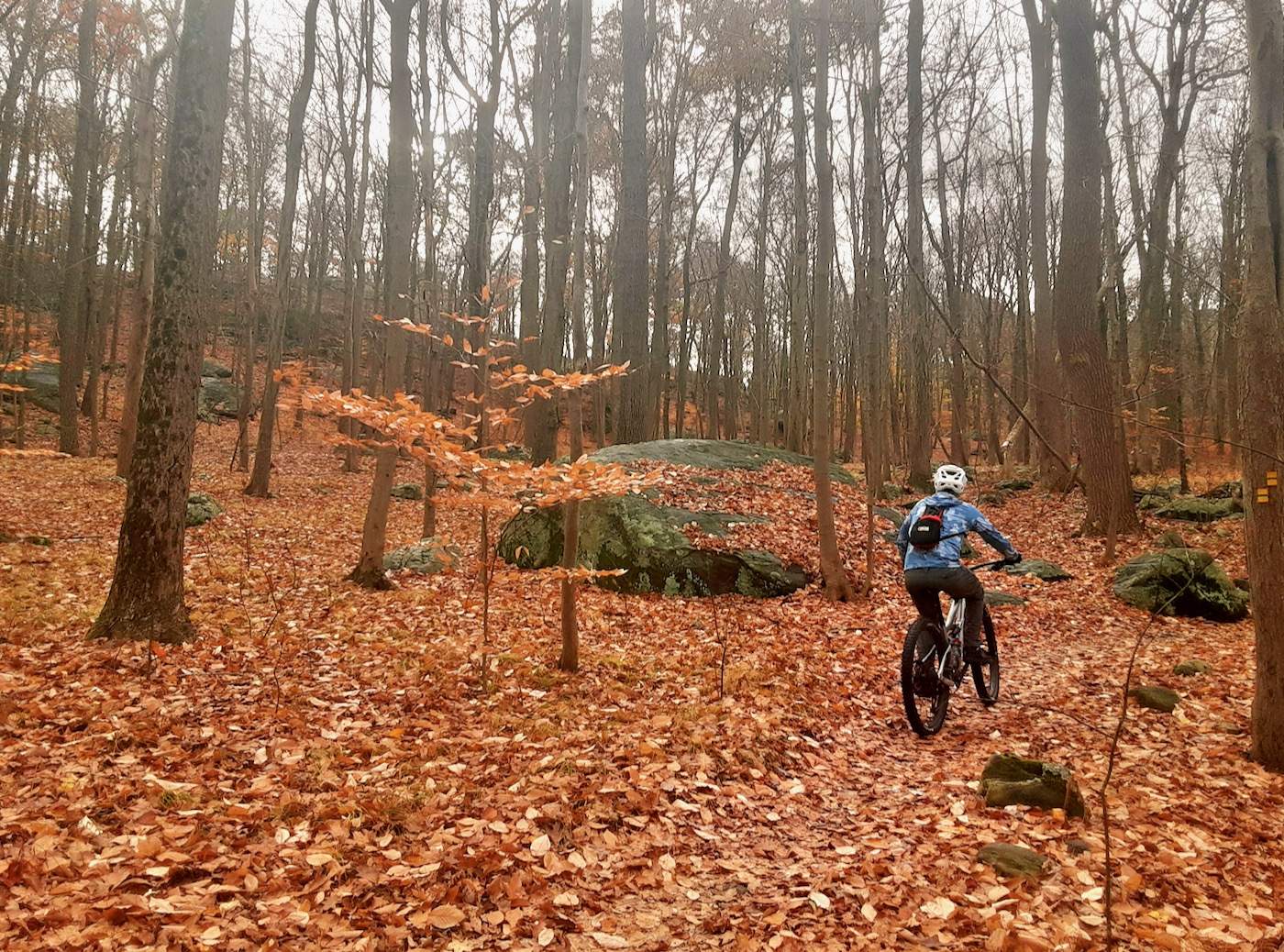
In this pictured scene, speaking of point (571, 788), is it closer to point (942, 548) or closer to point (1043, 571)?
point (942, 548)

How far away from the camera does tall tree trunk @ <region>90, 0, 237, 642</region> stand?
200 inches

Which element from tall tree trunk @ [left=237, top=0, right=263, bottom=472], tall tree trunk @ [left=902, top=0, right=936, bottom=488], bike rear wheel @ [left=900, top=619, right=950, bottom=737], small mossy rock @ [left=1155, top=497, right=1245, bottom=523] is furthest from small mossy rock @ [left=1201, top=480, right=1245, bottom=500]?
tall tree trunk @ [left=237, top=0, right=263, bottom=472]

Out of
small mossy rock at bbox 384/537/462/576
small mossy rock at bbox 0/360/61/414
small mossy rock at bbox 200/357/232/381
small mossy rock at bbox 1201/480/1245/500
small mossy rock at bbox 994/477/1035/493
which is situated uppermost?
small mossy rock at bbox 200/357/232/381

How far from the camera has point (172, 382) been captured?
5102 millimetres

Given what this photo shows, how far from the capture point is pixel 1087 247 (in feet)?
38.7

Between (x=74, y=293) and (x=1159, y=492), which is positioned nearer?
(x=1159, y=492)

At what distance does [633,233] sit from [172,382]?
9.87 meters

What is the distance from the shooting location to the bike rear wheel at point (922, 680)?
480 cm

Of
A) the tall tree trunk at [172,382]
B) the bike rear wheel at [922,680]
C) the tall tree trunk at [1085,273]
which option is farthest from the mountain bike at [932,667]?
the tall tree trunk at [1085,273]

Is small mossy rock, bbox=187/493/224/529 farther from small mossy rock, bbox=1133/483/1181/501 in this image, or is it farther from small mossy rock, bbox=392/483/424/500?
small mossy rock, bbox=1133/483/1181/501

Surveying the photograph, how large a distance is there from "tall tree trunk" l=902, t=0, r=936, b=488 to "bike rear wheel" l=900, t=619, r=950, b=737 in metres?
5.28

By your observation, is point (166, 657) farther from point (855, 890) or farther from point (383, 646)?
point (855, 890)

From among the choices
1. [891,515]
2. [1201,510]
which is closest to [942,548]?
[891,515]

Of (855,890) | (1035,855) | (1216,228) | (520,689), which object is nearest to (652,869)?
(855,890)
